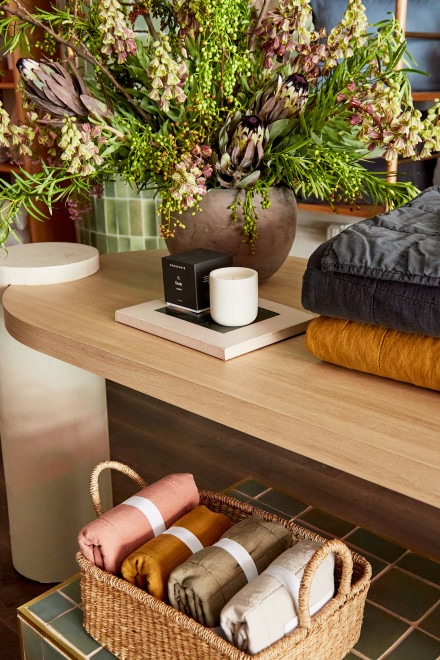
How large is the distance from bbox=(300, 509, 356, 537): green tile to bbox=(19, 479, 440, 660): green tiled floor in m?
0.04

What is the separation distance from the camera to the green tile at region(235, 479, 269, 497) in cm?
139

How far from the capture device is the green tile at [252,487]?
139cm

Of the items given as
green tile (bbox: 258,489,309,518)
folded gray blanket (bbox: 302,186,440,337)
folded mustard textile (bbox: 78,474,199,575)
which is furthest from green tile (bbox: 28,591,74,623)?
folded gray blanket (bbox: 302,186,440,337)

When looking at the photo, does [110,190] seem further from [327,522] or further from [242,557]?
[242,557]

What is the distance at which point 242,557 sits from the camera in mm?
937

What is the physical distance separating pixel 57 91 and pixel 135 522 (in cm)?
69

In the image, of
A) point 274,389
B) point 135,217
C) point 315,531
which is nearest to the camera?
point 274,389

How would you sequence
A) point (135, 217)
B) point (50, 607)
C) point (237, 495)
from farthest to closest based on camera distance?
point (135, 217) → point (237, 495) → point (50, 607)

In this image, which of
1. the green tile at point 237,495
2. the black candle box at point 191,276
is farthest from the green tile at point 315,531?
the black candle box at point 191,276

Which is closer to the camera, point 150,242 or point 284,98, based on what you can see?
point 284,98

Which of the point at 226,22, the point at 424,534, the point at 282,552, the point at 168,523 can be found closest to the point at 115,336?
the point at 168,523

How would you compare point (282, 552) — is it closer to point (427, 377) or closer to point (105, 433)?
point (427, 377)

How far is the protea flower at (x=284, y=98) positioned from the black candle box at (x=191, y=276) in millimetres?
242

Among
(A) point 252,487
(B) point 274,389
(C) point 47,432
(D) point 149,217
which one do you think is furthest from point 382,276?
(D) point 149,217
